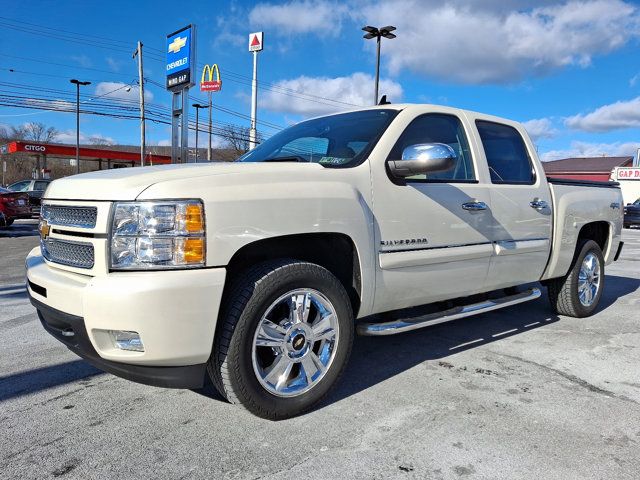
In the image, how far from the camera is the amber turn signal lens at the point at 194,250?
2.37 metres

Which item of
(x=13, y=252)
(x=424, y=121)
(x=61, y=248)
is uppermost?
(x=424, y=121)

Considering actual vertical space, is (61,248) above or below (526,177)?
below

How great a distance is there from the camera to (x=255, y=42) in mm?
43344

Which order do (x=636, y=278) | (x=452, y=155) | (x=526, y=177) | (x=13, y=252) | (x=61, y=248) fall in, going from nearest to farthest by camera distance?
(x=61, y=248)
(x=452, y=155)
(x=526, y=177)
(x=636, y=278)
(x=13, y=252)

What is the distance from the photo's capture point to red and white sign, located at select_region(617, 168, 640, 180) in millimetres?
41438

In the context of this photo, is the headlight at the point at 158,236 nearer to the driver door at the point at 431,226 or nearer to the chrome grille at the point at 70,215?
the chrome grille at the point at 70,215

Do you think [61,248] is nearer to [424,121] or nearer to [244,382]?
[244,382]


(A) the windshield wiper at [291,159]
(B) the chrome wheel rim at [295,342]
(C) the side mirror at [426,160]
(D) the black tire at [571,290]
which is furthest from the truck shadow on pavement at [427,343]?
(A) the windshield wiper at [291,159]

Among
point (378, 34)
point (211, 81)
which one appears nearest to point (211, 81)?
point (211, 81)

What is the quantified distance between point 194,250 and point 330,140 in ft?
5.32

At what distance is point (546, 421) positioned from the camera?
2.83 m

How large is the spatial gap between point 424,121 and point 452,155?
794 mm

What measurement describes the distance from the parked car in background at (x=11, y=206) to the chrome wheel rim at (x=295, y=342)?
14886 mm

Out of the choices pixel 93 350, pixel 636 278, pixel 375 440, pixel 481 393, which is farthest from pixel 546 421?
pixel 636 278
